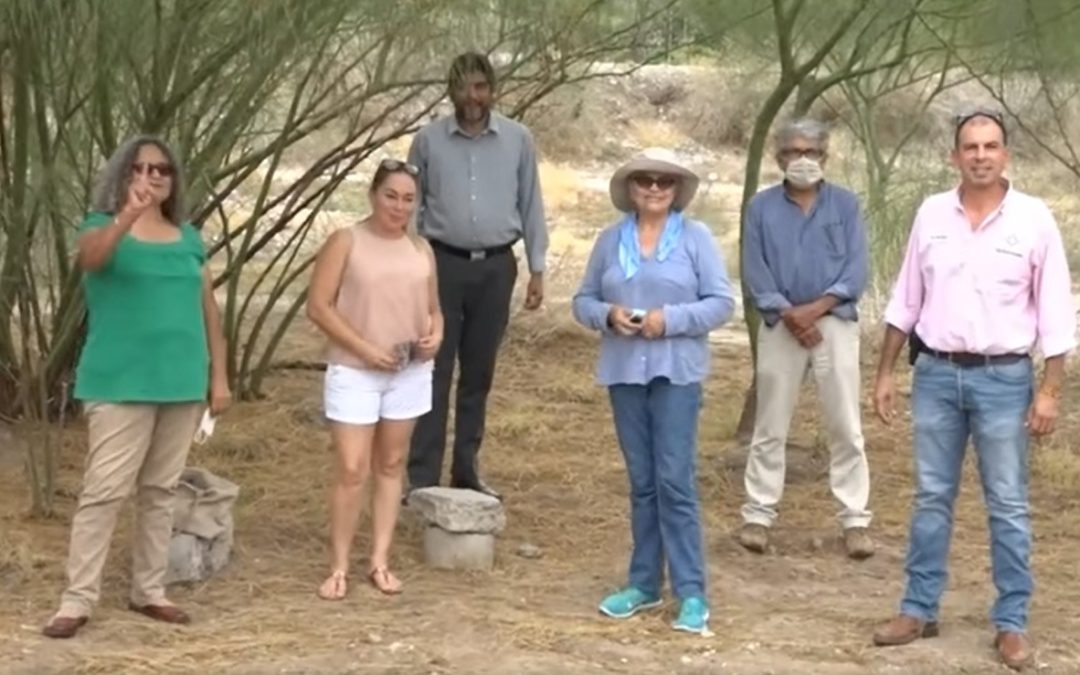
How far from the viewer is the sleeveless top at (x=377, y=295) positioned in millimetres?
6191

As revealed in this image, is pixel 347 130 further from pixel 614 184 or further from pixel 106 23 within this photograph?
pixel 614 184

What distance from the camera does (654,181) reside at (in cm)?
588

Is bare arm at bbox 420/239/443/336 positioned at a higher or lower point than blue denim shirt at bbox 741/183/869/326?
lower

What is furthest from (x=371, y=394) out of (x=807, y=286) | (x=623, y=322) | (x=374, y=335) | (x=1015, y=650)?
(x=1015, y=650)

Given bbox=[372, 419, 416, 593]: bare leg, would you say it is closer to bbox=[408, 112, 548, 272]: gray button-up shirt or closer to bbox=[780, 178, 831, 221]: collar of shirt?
bbox=[408, 112, 548, 272]: gray button-up shirt

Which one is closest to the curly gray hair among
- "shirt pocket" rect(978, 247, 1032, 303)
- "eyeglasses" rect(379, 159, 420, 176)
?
"eyeglasses" rect(379, 159, 420, 176)

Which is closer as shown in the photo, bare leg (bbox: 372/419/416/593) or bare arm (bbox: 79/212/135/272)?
bare arm (bbox: 79/212/135/272)

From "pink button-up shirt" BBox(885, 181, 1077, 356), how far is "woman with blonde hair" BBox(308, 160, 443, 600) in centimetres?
169

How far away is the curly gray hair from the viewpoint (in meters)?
5.71

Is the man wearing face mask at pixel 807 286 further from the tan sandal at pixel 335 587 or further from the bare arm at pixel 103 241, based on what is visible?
the bare arm at pixel 103 241

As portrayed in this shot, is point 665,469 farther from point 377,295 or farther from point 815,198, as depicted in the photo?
point 815,198

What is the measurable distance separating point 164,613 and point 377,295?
3.90 feet

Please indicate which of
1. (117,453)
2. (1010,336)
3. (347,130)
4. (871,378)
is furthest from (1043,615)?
(871,378)

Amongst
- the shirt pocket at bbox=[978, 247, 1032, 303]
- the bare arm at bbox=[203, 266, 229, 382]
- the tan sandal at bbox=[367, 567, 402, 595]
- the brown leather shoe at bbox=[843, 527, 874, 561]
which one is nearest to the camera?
the shirt pocket at bbox=[978, 247, 1032, 303]
